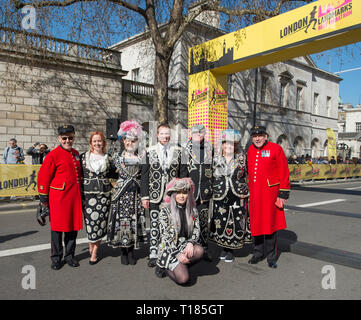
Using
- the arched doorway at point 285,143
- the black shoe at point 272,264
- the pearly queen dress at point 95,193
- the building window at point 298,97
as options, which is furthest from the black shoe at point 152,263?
the building window at point 298,97

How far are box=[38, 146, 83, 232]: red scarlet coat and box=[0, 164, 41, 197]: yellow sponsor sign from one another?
6.43m

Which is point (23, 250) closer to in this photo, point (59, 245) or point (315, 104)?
point (59, 245)

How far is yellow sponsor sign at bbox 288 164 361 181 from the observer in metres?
18.4

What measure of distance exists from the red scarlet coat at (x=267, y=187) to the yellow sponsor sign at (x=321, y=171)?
1414cm

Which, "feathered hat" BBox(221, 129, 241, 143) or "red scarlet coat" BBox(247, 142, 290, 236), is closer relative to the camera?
"red scarlet coat" BBox(247, 142, 290, 236)

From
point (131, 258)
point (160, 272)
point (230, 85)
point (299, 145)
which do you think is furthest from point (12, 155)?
point (299, 145)

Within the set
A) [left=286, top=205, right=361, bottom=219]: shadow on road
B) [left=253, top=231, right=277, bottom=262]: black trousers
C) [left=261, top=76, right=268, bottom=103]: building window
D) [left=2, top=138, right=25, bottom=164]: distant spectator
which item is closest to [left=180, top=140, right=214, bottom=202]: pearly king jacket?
[left=253, top=231, right=277, bottom=262]: black trousers

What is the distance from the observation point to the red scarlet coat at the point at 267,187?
4.34m

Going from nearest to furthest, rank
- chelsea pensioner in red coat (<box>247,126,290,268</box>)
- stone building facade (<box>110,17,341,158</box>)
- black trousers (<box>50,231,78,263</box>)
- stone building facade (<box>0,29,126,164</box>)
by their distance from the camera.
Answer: black trousers (<box>50,231,78,263</box>)
chelsea pensioner in red coat (<box>247,126,290,268</box>)
stone building facade (<box>0,29,126,164</box>)
stone building facade (<box>110,17,341,158</box>)

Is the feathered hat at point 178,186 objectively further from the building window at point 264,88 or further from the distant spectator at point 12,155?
the building window at point 264,88

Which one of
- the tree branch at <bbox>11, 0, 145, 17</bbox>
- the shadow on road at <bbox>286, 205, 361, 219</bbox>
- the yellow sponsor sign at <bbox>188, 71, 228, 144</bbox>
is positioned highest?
the tree branch at <bbox>11, 0, 145, 17</bbox>

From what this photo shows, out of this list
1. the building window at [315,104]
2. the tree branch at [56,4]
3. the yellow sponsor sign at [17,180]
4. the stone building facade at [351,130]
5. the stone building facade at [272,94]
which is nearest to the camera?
the tree branch at [56,4]

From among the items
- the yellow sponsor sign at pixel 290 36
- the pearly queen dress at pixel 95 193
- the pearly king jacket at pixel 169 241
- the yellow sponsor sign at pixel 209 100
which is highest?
the yellow sponsor sign at pixel 290 36

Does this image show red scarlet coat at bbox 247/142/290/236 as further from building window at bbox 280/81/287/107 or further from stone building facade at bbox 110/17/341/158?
building window at bbox 280/81/287/107
